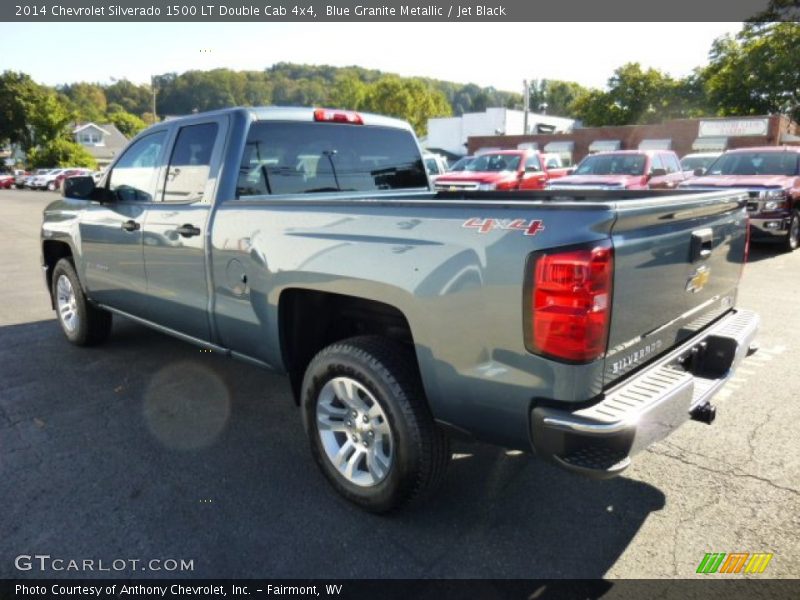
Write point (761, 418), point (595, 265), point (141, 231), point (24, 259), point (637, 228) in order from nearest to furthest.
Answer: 1. point (595, 265)
2. point (637, 228)
3. point (761, 418)
4. point (141, 231)
5. point (24, 259)

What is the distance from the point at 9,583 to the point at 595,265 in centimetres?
266

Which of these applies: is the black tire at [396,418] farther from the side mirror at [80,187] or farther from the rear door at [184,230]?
the side mirror at [80,187]

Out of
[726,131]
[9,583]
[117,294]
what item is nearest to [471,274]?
[9,583]

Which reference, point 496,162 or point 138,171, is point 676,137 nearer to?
point 496,162

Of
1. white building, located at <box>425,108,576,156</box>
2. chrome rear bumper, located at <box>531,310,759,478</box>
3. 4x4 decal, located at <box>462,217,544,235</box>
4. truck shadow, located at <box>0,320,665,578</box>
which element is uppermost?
white building, located at <box>425,108,576,156</box>

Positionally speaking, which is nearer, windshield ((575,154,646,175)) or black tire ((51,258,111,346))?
black tire ((51,258,111,346))

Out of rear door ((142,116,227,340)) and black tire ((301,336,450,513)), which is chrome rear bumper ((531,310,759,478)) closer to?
black tire ((301,336,450,513))

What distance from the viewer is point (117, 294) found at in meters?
4.53

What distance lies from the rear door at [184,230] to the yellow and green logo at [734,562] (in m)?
2.90

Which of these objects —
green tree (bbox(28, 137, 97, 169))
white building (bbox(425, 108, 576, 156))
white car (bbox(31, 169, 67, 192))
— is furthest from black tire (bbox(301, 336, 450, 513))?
green tree (bbox(28, 137, 97, 169))

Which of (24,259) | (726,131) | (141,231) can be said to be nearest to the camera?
(141,231)

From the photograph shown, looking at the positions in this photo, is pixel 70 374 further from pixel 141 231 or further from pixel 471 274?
pixel 471 274

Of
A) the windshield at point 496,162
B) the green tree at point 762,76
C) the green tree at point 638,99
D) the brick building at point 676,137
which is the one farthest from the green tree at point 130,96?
the windshield at point 496,162

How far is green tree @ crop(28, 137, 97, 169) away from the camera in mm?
53125
